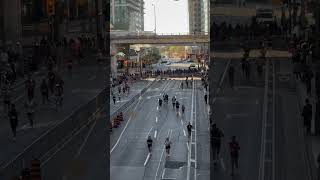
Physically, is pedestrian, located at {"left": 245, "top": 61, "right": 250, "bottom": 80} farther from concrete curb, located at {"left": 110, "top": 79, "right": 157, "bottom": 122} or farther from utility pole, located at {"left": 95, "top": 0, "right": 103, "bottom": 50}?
concrete curb, located at {"left": 110, "top": 79, "right": 157, "bottom": 122}

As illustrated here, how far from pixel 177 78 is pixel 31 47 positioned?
129ft

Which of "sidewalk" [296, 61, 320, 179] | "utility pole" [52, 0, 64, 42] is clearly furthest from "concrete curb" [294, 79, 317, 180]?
"utility pole" [52, 0, 64, 42]

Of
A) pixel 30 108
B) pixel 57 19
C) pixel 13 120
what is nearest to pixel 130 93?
pixel 57 19

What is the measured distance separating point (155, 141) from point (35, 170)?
37.7 feet

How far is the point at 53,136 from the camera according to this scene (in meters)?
10.2

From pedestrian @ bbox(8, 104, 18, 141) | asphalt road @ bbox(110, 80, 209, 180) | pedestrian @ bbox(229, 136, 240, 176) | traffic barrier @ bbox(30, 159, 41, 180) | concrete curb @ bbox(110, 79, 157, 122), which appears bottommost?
asphalt road @ bbox(110, 80, 209, 180)

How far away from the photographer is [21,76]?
34.5 feet

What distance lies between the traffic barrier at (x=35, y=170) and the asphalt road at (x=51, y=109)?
1.10 ft

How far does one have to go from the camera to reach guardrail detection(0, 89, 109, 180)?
9.44m

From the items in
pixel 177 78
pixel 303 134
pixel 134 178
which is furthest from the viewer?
pixel 177 78

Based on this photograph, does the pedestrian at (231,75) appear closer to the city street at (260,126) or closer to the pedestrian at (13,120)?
the city street at (260,126)

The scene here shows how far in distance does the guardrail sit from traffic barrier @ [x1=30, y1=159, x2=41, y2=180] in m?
0.18

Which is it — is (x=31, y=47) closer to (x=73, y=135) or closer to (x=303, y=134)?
(x=73, y=135)

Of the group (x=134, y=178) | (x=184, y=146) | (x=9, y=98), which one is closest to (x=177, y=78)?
(x=184, y=146)
